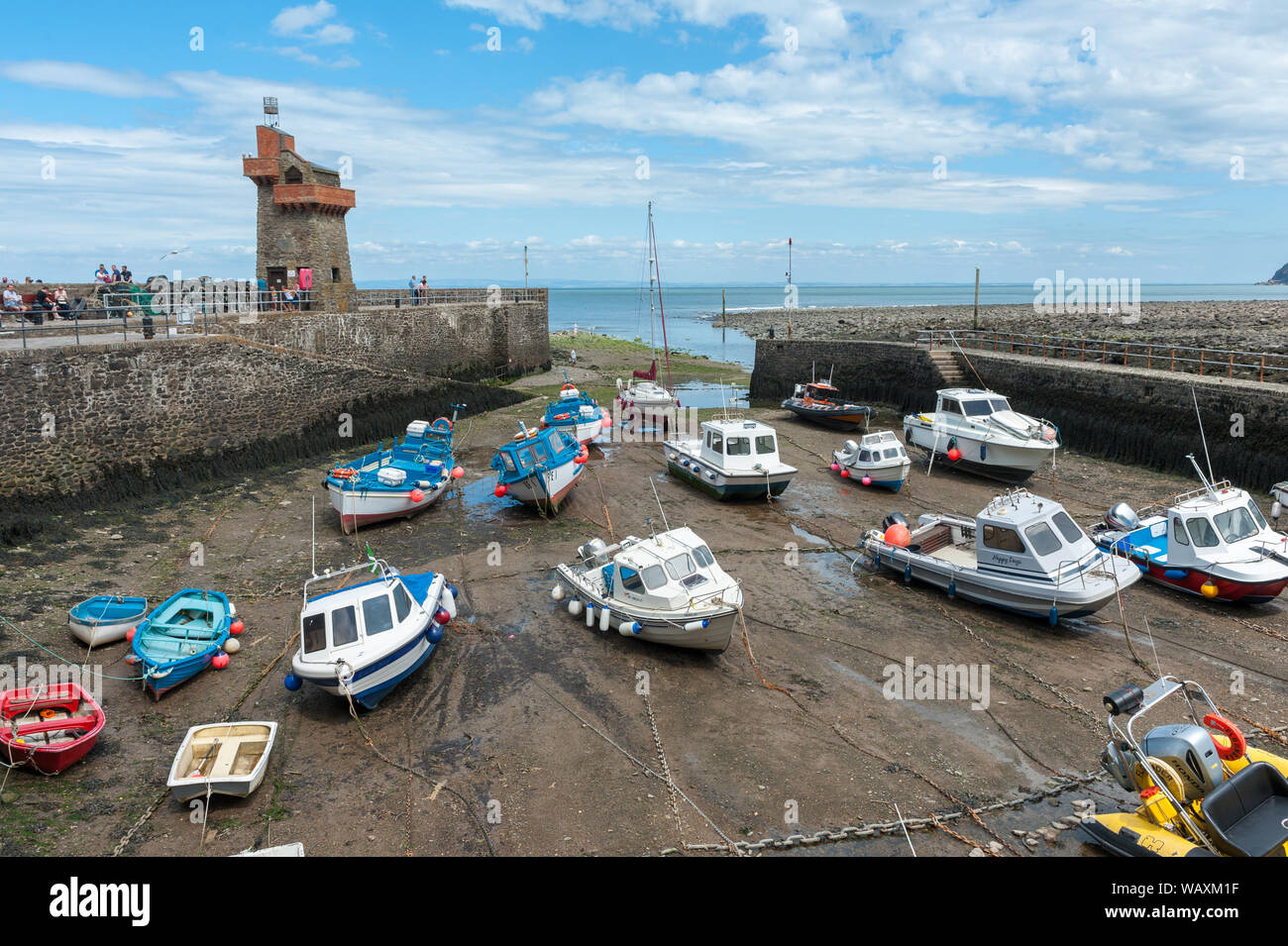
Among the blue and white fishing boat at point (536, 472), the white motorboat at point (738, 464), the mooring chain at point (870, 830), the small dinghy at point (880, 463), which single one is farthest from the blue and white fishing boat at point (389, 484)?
the mooring chain at point (870, 830)

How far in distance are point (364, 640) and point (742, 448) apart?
41.6 feet

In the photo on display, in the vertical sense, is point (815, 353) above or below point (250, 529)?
above

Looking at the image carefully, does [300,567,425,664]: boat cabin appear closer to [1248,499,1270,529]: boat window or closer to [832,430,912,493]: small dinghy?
[832,430,912,493]: small dinghy

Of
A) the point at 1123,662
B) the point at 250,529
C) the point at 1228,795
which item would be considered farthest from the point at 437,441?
the point at 1228,795

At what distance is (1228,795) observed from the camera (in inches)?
296

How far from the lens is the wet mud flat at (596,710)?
29.4ft

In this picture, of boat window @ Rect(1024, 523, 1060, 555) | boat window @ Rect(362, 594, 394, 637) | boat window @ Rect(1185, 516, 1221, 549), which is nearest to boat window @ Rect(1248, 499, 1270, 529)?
boat window @ Rect(1185, 516, 1221, 549)

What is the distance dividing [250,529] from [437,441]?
5.80 metres

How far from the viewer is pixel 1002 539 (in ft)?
47.2

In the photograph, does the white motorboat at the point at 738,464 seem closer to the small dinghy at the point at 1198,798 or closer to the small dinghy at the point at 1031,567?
the small dinghy at the point at 1031,567

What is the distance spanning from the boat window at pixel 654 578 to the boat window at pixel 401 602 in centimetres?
369

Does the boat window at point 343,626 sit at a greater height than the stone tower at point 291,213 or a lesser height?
lesser

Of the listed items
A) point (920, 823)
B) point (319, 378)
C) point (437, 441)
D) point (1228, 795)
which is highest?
point (319, 378)
